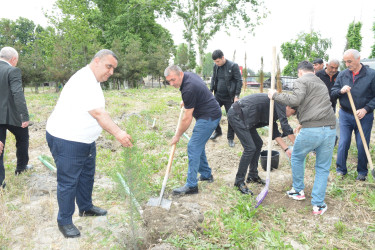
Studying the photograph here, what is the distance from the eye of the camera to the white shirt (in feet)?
9.06

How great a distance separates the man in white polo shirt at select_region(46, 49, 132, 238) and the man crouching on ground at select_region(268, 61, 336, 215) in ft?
6.74

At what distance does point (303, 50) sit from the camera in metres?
33.5

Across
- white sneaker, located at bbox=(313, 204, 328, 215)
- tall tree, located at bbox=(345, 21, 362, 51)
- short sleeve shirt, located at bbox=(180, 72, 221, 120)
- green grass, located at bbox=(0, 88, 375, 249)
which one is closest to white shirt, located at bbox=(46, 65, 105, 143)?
green grass, located at bbox=(0, 88, 375, 249)

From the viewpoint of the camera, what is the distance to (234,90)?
6.11 metres

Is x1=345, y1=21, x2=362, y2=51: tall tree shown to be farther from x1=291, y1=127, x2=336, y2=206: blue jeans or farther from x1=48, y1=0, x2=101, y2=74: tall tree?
x1=291, y1=127, x2=336, y2=206: blue jeans

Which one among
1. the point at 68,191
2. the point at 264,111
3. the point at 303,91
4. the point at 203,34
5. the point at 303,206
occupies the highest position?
the point at 203,34

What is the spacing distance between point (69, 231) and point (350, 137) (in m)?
4.45

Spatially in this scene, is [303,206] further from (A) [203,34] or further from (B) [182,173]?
(A) [203,34]

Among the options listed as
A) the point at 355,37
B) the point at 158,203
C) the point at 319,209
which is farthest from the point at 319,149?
the point at 355,37

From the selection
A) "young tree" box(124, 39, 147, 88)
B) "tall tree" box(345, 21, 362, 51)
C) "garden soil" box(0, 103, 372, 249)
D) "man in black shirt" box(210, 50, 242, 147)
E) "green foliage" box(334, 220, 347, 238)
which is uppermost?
"tall tree" box(345, 21, 362, 51)

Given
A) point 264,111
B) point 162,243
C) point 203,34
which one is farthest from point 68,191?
point 203,34

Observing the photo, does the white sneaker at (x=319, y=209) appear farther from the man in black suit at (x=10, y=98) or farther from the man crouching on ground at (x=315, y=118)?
the man in black suit at (x=10, y=98)

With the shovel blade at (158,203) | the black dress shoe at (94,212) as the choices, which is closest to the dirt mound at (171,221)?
the shovel blade at (158,203)

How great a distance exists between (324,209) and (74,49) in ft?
70.5
